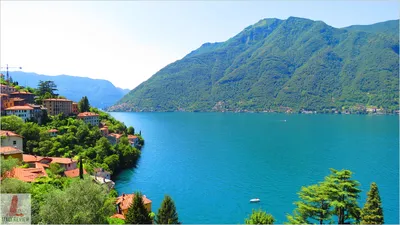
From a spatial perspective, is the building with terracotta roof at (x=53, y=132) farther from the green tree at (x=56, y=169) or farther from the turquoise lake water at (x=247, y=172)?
the green tree at (x=56, y=169)

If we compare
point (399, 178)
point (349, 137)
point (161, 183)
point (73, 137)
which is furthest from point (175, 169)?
point (349, 137)

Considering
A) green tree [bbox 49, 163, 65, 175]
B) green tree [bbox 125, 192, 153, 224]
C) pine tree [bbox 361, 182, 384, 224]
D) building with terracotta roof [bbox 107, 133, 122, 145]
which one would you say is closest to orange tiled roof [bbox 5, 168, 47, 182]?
green tree [bbox 49, 163, 65, 175]

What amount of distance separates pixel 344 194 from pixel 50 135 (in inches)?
2040

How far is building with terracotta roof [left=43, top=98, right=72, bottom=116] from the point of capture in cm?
6500

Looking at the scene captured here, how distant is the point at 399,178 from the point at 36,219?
5948 centimetres

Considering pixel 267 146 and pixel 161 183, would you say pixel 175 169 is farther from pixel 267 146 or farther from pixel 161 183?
pixel 267 146

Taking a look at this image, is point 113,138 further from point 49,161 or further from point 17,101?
point 49,161

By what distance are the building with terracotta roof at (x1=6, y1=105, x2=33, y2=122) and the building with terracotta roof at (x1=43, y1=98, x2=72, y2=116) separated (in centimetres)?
777

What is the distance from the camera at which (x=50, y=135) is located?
5288 centimetres

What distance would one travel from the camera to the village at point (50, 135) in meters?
31.0

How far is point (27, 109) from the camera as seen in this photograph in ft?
183

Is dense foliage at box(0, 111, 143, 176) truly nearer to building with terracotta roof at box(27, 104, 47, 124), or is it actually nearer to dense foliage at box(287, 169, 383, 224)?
building with terracotta roof at box(27, 104, 47, 124)

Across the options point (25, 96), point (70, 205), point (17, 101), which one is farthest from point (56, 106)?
point (70, 205)

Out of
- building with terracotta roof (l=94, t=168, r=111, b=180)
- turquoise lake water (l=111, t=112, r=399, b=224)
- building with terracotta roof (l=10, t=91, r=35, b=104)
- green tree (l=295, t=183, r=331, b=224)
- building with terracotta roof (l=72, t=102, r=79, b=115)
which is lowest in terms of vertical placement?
turquoise lake water (l=111, t=112, r=399, b=224)
